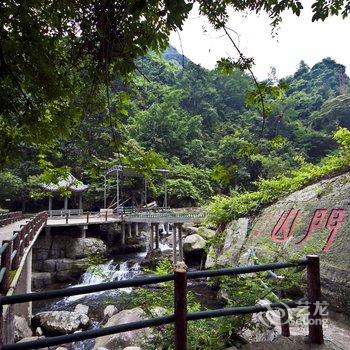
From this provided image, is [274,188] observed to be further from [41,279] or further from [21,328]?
[41,279]

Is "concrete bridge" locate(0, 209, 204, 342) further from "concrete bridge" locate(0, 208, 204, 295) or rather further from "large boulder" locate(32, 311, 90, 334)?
"large boulder" locate(32, 311, 90, 334)

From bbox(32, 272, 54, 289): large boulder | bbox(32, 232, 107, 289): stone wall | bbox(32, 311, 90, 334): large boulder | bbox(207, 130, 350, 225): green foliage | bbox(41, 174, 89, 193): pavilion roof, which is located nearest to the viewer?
bbox(41, 174, 89, 193): pavilion roof

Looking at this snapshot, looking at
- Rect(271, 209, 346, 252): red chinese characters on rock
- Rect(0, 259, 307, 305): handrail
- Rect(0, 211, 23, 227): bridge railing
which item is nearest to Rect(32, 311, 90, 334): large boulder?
Rect(271, 209, 346, 252): red chinese characters on rock

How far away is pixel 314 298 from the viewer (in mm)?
2684

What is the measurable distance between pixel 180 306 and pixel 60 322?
7.70 meters

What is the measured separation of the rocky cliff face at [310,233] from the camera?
5.25 m

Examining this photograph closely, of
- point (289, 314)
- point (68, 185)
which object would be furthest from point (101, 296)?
point (289, 314)

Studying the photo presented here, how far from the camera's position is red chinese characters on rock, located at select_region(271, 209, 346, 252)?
5.99m

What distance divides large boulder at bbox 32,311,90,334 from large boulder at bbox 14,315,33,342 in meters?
0.42

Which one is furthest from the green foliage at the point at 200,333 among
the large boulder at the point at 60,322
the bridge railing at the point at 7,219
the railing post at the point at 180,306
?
the bridge railing at the point at 7,219

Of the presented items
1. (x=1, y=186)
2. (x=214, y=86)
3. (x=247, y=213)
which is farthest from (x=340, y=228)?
(x=214, y=86)

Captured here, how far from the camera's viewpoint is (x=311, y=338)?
2734mm

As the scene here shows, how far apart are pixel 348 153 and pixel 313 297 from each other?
570 centimetres

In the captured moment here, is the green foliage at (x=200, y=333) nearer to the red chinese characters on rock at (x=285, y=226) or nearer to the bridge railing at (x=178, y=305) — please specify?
the bridge railing at (x=178, y=305)
